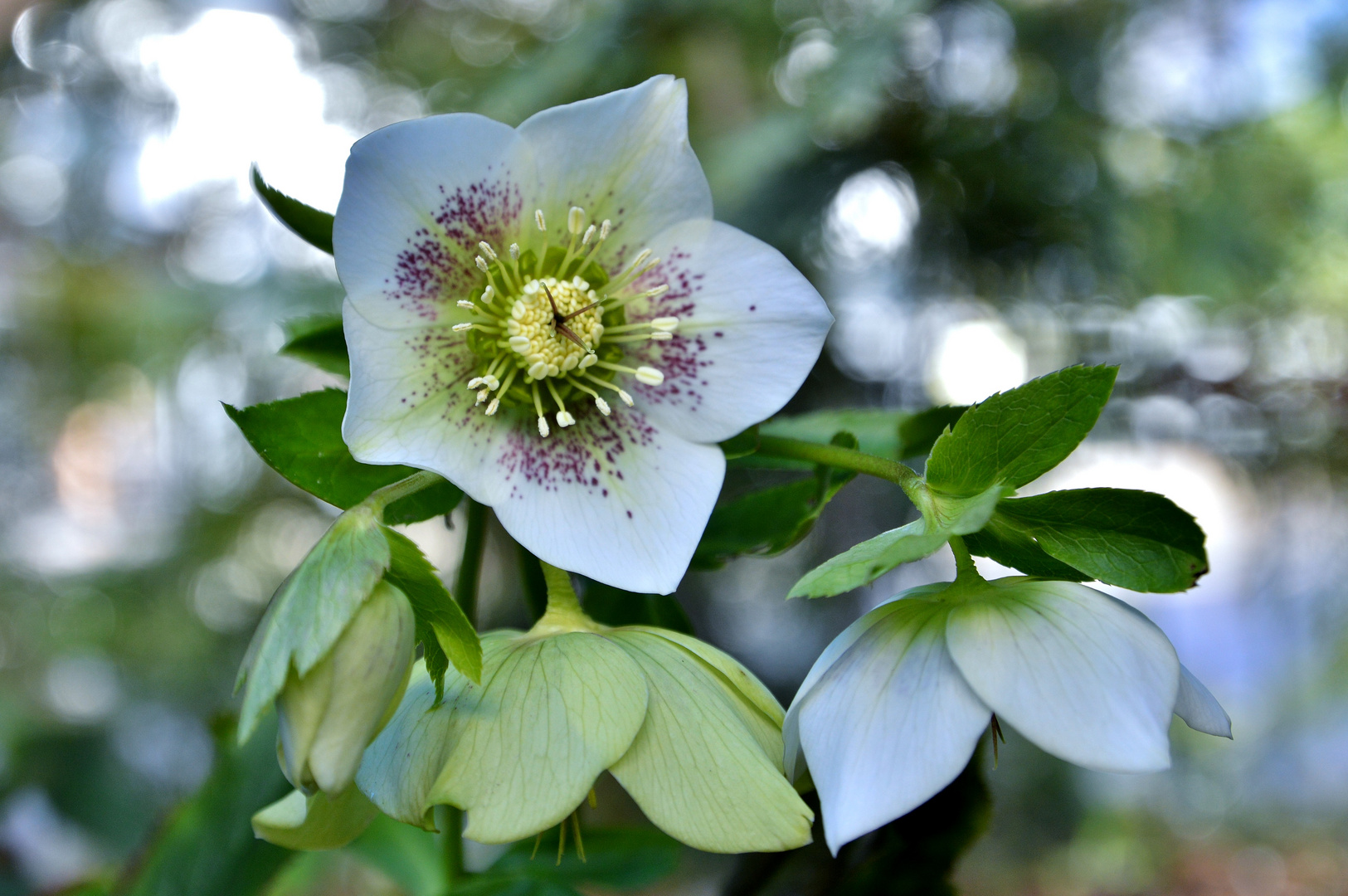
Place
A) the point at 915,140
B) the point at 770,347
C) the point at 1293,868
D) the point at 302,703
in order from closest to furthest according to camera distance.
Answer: the point at 302,703, the point at 770,347, the point at 915,140, the point at 1293,868

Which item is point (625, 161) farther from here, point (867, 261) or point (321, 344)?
point (867, 261)

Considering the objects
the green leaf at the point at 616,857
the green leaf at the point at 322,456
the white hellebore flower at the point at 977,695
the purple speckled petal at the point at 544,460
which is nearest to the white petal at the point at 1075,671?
the white hellebore flower at the point at 977,695

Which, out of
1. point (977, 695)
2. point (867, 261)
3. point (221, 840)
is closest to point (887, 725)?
point (977, 695)

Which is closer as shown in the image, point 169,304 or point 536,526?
point 536,526

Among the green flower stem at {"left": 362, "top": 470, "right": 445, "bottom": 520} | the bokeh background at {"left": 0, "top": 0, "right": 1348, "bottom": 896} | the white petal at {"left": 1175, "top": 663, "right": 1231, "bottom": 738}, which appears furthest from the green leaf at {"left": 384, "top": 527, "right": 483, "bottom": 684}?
the bokeh background at {"left": 0, "top": 0, "right": 1348, "bottom": 896}

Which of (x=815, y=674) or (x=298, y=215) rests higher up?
(x=298, y=215)

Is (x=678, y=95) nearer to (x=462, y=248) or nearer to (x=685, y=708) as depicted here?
(x=462, y=248)

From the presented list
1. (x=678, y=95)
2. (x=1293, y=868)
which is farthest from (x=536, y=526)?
(x=1293, y=868)
